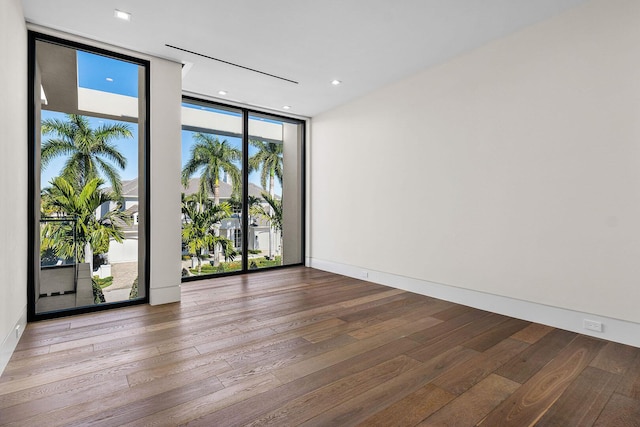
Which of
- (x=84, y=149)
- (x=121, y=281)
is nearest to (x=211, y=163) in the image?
(x=84, y=149)

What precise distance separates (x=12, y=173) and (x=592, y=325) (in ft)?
15.3

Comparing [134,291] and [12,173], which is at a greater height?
[12,173]

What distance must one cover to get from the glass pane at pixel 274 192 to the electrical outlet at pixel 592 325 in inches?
165

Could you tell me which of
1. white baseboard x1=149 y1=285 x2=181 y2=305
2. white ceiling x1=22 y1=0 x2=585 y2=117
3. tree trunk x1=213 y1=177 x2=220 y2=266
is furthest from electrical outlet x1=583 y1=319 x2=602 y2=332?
tree trunk x1=213 y1=177 x2=220 y2=266

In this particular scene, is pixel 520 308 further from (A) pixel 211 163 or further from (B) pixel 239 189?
(A) pixel 211 163

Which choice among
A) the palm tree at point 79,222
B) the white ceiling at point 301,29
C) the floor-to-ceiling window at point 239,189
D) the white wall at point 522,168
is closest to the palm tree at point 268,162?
the floor-to-ceiling window at point 239,189

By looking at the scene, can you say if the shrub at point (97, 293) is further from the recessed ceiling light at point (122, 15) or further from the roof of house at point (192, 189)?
the recessed ceiling light at point (122, 15)

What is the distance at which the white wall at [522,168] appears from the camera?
2.57 metres

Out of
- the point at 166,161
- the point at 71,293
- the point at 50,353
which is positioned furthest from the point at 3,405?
the point at 166,161

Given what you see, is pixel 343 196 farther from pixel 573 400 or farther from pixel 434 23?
pixel 573 400

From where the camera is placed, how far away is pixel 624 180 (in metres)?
2.54

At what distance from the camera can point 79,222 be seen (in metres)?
3.33

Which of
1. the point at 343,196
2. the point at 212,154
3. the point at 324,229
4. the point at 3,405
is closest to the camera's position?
the point at 3,405

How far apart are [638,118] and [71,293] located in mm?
5172
